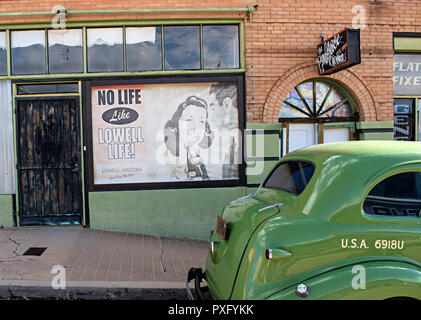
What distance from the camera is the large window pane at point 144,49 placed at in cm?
695

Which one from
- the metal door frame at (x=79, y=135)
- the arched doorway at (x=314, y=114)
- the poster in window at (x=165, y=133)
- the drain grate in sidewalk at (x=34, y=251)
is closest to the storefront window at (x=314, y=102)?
the arched doorway at (x=314, y=114)

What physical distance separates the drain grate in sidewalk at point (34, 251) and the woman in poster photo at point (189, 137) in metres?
2.78

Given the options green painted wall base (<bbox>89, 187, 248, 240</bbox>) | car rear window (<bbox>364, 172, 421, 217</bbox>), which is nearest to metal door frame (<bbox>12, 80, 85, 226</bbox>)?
green painted wall base (<bbox>89, 187, 248, 240</bbox>)

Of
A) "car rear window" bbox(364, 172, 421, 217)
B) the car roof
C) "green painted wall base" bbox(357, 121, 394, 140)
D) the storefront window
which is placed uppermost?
the storefront window

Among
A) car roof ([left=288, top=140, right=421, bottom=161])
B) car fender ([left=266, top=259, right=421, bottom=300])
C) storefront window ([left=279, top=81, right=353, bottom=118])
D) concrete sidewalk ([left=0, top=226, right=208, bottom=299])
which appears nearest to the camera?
car fender ([left=266, top=259, right=421, bottom=300])

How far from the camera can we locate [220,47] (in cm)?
711

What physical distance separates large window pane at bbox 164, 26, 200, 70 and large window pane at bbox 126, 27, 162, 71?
0.19m

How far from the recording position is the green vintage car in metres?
2.36

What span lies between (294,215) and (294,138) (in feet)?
16.5

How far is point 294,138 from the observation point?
7.43m

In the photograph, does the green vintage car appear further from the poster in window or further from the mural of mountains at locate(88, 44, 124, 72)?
the mural of mountains at locate(88, 44, 124, 72)

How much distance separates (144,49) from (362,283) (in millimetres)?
6115

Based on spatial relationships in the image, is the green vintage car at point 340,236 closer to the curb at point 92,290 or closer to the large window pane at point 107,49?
the curb at point 92,290
